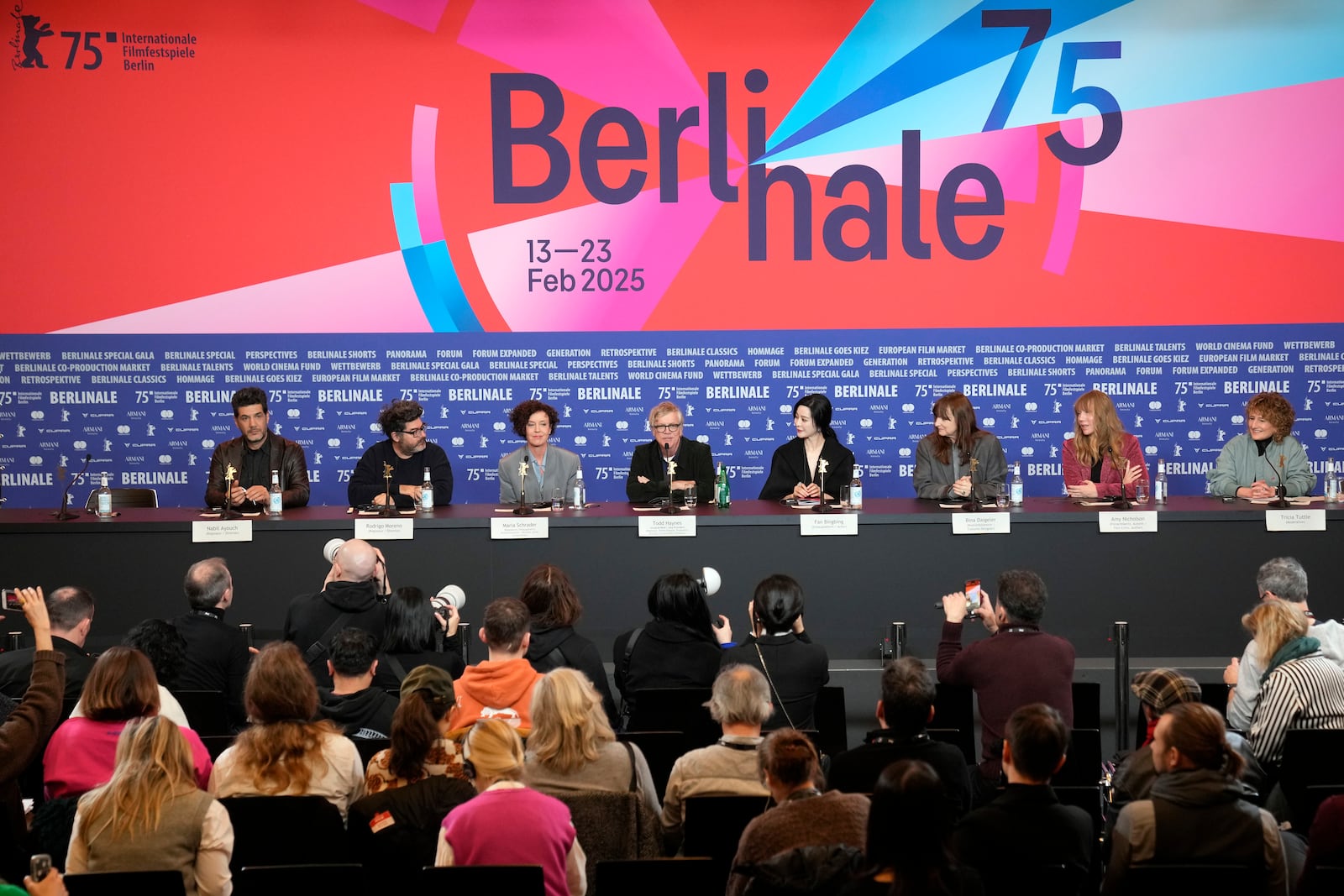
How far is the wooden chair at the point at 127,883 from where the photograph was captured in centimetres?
233

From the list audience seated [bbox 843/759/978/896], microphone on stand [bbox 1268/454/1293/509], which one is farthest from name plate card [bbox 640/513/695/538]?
audience seated [bbox 843/759/978/896]

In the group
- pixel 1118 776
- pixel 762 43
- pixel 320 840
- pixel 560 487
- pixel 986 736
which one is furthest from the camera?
pixel 762 43

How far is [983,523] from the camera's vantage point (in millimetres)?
5531

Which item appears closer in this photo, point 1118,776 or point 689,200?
point 1118,776

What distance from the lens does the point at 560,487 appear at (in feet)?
21.7

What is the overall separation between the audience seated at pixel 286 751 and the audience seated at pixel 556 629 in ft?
3.64

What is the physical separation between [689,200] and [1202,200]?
3210 millimetres

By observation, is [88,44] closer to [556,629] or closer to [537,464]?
[537,464]

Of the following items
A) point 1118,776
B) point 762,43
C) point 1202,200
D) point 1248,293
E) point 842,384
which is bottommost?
point 1118,776

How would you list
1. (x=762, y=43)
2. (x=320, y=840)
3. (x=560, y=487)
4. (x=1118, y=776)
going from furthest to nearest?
1. (x=762, y=43)
2. (x=560, y=487)
3. (x=1118, y=776)
4. (x=320, y=840)

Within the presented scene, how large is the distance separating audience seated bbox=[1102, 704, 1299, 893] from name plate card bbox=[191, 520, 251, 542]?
417cm

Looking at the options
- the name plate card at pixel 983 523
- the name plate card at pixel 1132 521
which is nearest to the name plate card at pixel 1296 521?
the name plate card at pixel 1132 521

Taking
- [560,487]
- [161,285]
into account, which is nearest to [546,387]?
[560,487]

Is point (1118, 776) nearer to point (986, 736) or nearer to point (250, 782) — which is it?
point (986, 736)
